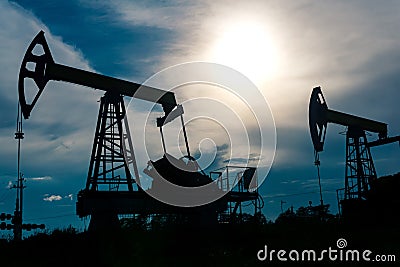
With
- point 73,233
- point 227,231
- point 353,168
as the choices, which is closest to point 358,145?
point 353,168

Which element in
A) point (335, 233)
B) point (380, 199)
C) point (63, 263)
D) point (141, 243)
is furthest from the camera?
point (380, 199)

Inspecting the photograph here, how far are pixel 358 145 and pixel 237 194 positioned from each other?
1365cm

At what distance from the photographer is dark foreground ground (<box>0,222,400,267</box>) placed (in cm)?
995

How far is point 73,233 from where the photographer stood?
550 inches

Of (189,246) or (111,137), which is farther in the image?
(111,137)

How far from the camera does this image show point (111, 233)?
12.6 meters

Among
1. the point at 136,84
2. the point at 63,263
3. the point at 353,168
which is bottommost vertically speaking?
the point at 63,263

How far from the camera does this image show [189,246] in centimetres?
1177

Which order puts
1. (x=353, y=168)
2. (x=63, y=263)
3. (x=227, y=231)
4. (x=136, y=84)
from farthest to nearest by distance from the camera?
(x=353, y=168) → (x=136, y=84) → (x=227, y=231) → (x=63, y=263)

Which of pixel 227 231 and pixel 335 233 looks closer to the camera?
pixel 335 233

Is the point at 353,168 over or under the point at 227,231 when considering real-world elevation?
over

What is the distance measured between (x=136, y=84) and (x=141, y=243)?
1135cm

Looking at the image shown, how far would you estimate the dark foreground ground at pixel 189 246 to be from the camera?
9.95m

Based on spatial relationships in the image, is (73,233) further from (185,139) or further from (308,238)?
(185,139)
